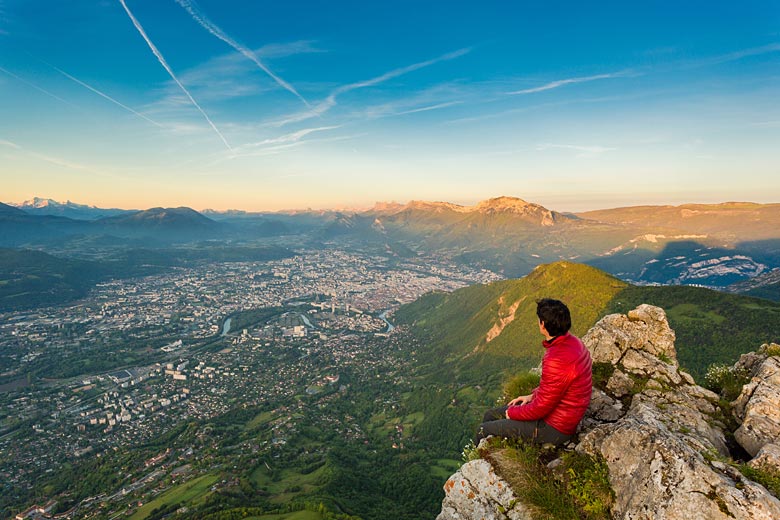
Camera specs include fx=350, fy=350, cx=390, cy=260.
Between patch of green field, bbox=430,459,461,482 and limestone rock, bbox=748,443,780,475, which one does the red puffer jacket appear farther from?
patch of green field, bbox=430,459,461,482

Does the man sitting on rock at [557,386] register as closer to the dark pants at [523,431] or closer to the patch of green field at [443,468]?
the dark pants at [523,431]

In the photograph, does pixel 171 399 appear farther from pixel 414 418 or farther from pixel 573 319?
pixel 573 319

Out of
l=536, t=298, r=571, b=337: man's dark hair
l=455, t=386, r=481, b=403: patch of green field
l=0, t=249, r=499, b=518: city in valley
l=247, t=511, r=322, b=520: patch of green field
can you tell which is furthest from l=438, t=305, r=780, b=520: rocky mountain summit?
l=455, t=386, r=481, b=403: patch of green field

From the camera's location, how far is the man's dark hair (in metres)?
7.54

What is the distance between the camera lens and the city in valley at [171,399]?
193 ft

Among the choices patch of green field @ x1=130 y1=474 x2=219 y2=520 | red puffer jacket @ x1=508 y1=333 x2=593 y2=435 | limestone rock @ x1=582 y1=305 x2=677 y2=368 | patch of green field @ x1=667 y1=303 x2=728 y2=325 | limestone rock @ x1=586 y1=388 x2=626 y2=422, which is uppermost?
red puffer jacket @ x1=508 y1=333 x2=593 y2=435

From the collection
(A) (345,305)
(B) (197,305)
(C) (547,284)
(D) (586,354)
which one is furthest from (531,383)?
(B) (197,305)

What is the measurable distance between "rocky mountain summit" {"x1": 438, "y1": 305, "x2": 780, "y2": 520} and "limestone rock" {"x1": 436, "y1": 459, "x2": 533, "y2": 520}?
0.02 metres

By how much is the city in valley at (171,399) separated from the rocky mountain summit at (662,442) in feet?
196

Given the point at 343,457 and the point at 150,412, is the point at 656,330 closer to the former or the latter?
the point at 343,457

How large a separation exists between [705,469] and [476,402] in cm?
8496

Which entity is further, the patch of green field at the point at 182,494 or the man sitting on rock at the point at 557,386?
the patch of green field at the point at 182,494

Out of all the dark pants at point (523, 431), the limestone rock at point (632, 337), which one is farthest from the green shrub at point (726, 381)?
the dark pants at point (523, 431)

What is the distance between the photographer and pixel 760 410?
841cm
